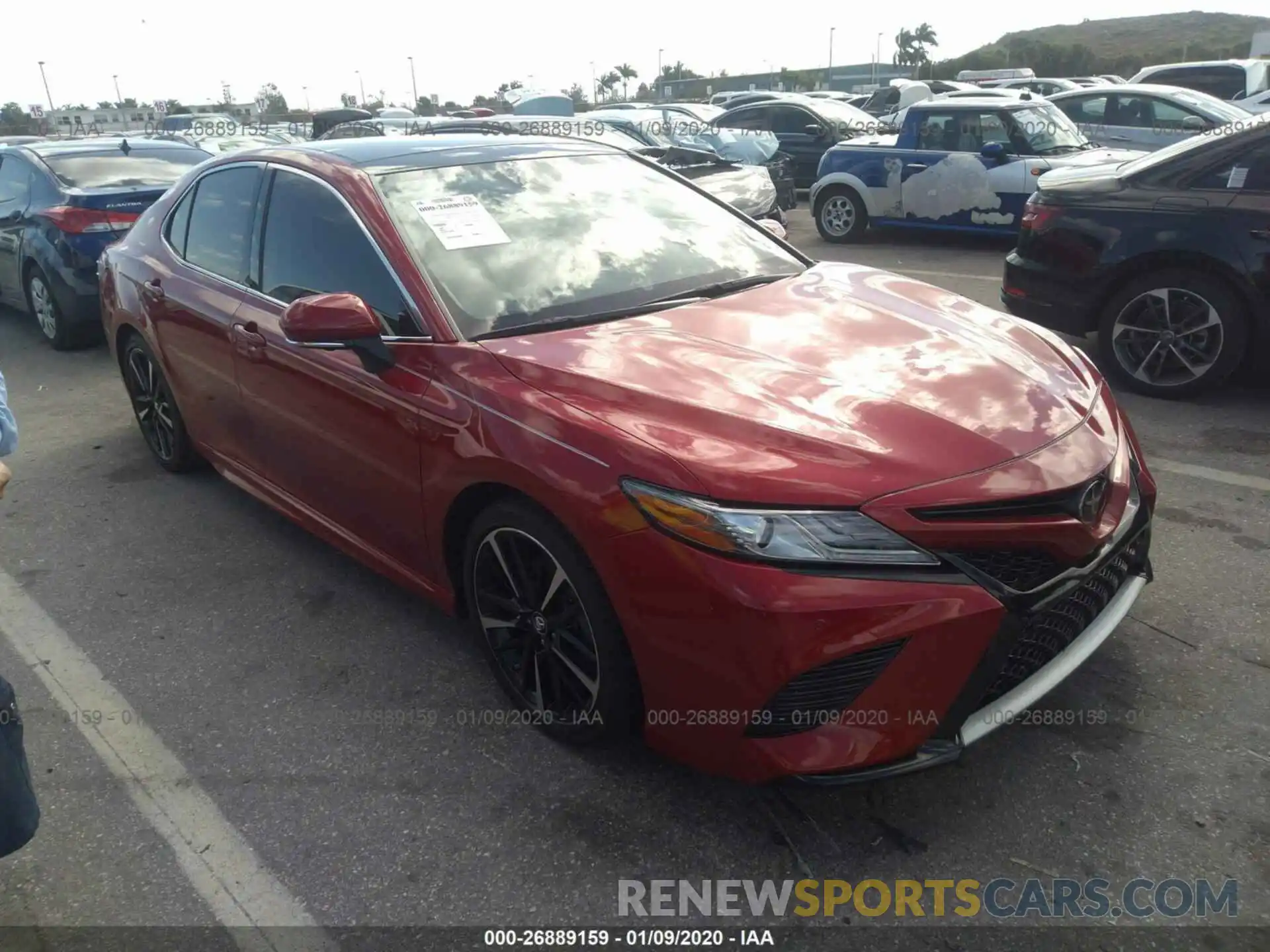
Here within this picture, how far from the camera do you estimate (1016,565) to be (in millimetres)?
2201

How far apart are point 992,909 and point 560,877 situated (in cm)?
100

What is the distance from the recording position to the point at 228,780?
2721 mm

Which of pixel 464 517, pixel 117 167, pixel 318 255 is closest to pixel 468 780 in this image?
pixel 464 517

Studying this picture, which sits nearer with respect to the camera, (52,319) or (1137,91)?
(52,319)

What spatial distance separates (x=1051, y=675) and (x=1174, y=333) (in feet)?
12.3

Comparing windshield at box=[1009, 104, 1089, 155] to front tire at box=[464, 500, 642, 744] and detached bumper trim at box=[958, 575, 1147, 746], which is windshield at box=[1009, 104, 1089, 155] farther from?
front tire at box=[464, 500, 642, 744]

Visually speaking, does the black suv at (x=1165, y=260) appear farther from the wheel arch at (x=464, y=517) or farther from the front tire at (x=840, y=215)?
the front tire at (x=840, y=215)

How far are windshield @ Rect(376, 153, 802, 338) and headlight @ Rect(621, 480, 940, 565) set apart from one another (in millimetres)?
1053

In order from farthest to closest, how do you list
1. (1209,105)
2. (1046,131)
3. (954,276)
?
(1209,105), (1046,131), (954,276)

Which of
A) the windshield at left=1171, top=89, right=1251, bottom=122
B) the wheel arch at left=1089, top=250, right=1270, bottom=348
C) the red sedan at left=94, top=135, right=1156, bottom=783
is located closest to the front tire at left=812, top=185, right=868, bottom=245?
the windshield at left=1171, top=89, right=1251, bottom=122

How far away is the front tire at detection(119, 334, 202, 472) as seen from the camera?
4.63 m

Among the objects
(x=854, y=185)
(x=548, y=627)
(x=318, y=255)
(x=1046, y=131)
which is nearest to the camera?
(x=548, y=627)

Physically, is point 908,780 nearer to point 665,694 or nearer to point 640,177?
point 665,694

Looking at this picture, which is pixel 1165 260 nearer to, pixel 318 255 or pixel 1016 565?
pixel 1016 565
